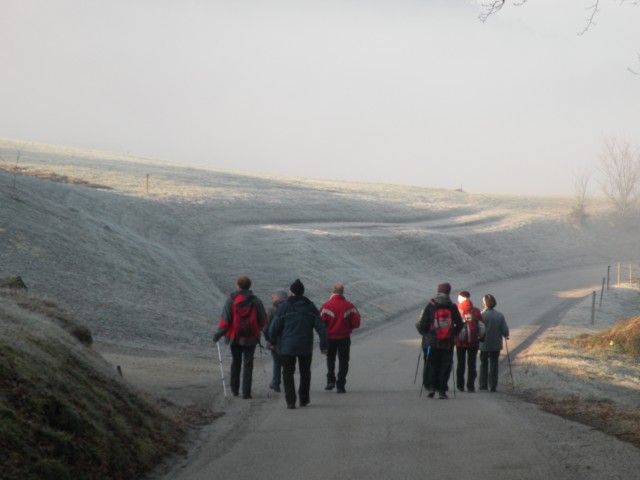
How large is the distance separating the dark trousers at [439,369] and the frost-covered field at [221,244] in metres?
8.95

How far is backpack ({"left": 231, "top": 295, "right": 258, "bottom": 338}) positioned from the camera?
14316mm

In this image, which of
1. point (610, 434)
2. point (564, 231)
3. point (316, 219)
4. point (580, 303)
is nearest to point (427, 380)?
point (610, 434)

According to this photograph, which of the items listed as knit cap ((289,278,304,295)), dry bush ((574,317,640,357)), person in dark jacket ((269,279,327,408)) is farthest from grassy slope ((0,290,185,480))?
dry bush ((574,317,640,357))

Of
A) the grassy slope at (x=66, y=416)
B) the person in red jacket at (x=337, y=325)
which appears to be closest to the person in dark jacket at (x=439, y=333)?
the person in red jacket at (x=337, y=325)

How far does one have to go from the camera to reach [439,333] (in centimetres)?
1455

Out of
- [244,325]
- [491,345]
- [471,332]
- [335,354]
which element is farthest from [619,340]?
[244,325]

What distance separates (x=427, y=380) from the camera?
14664mm

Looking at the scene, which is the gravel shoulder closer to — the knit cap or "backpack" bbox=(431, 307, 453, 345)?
"backpack" bbox=(431, 307, 453, 345)

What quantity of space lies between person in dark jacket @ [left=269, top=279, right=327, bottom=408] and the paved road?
0.60m

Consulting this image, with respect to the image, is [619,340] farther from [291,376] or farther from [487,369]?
[291,376]

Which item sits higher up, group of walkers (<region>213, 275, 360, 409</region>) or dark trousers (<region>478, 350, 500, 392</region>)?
group of walkers (<region>213, 275, 360, 409</region>)

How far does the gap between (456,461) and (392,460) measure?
2.36ft

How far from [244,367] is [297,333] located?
58.2 inches

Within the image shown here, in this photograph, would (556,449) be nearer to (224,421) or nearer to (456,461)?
(456,461)
